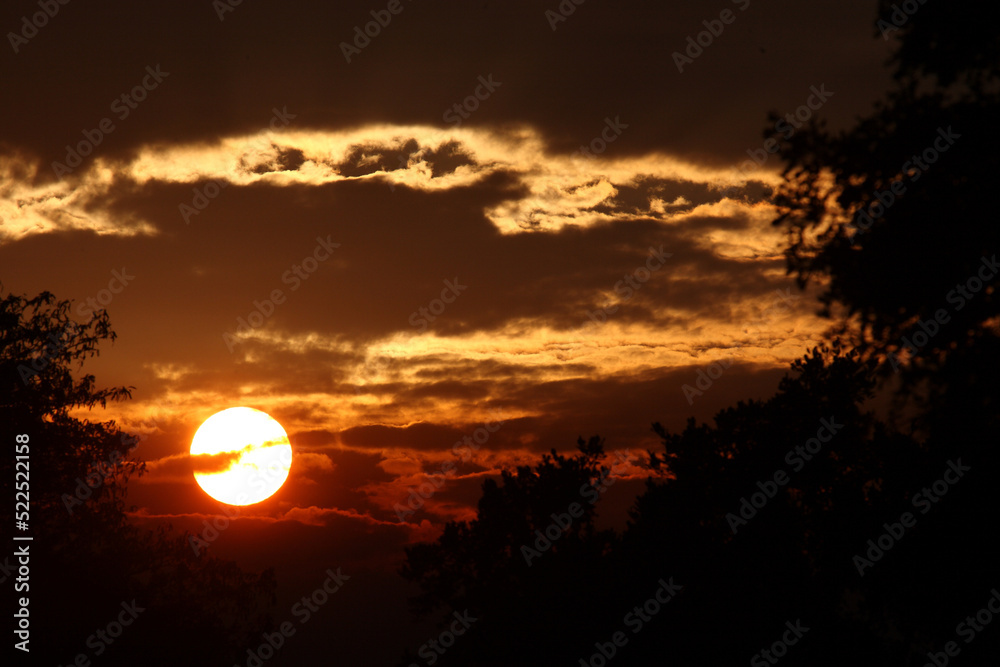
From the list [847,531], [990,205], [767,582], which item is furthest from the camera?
[767,582]

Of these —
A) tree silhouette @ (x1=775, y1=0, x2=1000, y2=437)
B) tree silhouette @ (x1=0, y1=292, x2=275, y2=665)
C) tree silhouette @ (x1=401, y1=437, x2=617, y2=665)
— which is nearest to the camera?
tree silhouette @ (x1=775, y1=0, x2=1000, y2=437)

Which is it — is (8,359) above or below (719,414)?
above

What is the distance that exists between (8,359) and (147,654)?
15.4m

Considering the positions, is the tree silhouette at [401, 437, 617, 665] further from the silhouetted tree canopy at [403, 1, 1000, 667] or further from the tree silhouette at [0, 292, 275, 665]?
the tree silhouette at [0, 292, 275, 665]

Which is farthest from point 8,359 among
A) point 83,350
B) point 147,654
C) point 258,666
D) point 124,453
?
point 258,666

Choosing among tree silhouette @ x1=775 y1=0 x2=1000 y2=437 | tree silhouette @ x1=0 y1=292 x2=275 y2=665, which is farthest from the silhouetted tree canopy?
tree silhouette @ x1=0 y1=292 x2=275 y2=665

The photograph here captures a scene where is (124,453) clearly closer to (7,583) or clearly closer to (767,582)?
(7,583)

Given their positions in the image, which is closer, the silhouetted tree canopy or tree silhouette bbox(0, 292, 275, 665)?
the silhouetted tree canopy

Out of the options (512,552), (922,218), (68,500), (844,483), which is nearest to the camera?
(922,218)

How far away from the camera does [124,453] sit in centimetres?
3017

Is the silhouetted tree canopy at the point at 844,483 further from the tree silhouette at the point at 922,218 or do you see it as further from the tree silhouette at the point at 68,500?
the tree silhouette at the point at 68,500

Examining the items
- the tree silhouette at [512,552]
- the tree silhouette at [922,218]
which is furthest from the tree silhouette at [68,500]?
the tree silhouette at [922,218]

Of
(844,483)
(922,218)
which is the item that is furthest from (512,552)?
(922,218)

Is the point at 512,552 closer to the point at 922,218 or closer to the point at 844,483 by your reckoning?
the point at 844,483
